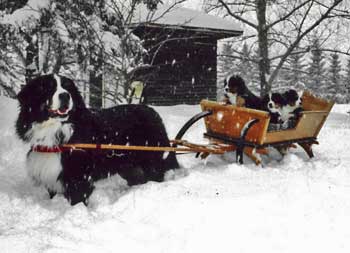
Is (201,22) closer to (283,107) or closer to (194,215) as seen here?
(283,107)

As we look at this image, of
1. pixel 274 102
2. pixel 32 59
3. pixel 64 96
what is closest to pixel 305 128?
pixel 274 102

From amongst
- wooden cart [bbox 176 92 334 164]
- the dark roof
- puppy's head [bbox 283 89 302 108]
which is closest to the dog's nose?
wooden cart [bbox 176 92 334 164]

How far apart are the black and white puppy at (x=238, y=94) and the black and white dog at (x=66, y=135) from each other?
8.18 ft

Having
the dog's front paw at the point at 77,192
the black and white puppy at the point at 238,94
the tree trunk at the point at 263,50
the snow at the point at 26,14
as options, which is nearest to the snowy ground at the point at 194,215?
the dog's front paw at the point at 77,192

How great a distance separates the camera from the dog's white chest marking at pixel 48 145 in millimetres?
4172

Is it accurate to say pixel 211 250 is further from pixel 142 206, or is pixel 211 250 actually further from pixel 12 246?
pixel 12 246

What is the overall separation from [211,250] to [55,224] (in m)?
1.48

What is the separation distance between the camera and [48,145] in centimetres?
417

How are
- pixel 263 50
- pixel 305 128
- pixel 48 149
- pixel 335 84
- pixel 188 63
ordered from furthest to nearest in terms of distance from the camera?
pixel 335 84 → pixel 188 63 → pixel 263 50 → pixel 305 128 → pixel 48 149

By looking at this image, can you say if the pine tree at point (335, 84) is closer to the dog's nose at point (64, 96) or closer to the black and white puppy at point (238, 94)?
the black and white puppy at point (238, 94)

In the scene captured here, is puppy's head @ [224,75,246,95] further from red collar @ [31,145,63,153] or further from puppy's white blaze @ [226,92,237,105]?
red collar @ [31,145,63,153]

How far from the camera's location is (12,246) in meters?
3.19

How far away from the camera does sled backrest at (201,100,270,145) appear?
5824 mm

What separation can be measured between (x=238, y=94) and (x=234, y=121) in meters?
0.86
